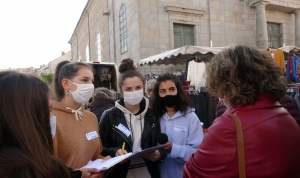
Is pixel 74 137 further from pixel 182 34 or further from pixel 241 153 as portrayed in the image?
pixel 182 34

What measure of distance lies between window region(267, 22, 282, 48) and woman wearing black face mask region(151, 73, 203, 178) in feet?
47.2

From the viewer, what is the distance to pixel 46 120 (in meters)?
1.29

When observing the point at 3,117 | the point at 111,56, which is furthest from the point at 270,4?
the point at 3,117

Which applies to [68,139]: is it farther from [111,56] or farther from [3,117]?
[111,56]

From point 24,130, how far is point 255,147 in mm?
1182

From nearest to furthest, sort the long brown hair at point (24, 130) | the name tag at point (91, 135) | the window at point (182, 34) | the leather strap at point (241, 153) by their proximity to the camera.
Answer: the long brown hair at point (24, 130)
the leather strap at point (241, 153)
the name tag at point (91, 135)
the window at point (182, 34)

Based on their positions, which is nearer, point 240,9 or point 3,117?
point 3,117

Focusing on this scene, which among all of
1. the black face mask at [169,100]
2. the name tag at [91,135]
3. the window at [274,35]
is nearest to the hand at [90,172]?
the name tag at [91,135]

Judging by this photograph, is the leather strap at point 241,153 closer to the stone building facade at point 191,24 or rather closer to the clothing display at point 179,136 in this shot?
the clothing display at point 179,136

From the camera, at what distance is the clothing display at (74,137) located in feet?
6.54

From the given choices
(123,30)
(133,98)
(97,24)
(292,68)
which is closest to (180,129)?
(133,98)

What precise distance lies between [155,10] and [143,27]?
3.61 ft

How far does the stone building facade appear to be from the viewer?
11.5 metres

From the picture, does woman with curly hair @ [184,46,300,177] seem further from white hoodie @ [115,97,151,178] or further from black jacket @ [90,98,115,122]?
black jacket @ [90,98,115,122]
